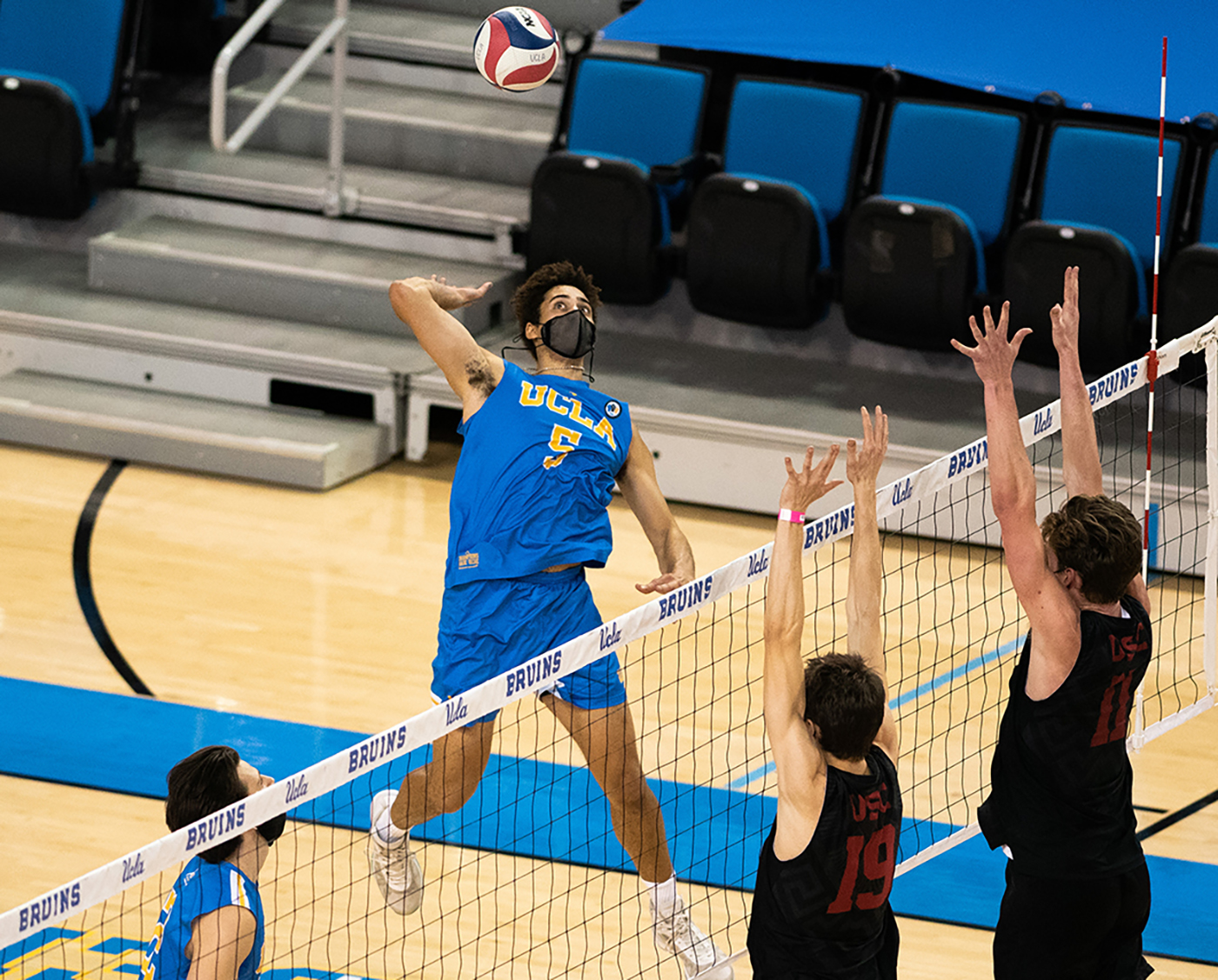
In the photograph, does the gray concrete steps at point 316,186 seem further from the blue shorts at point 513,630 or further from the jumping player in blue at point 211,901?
the jumping player in blue at point 211,901

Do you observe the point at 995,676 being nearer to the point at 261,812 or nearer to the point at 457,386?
the point at 457,386

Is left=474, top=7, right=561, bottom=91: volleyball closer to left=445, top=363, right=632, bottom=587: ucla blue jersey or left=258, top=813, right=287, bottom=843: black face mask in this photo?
left=445, top=363, right=632, bottom=587: ucla blue jersey

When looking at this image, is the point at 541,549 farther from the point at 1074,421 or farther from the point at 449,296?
the point at 1074,421

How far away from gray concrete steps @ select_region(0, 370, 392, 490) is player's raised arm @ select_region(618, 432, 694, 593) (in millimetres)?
4099

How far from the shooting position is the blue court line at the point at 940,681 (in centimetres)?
694

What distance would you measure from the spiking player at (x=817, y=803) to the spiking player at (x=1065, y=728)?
529 mm

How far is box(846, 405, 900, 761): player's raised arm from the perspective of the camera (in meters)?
4.25

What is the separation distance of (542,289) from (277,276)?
525cm

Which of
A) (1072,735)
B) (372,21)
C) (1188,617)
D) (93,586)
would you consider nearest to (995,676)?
(1188,617)

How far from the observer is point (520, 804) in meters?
6.56

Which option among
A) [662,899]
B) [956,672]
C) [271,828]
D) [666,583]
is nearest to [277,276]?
[956,672]

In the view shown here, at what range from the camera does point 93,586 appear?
824cm

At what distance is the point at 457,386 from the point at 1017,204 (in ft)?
17.4

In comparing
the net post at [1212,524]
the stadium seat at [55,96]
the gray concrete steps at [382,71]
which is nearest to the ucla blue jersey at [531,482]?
the net post at [1212,524]
